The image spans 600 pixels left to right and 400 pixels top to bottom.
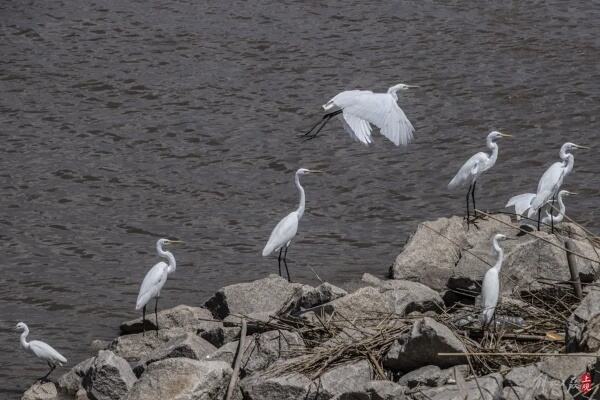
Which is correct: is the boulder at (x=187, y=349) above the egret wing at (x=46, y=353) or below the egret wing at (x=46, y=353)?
above

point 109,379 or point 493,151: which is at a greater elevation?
point 493,151

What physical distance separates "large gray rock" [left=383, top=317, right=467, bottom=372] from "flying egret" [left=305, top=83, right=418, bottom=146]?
117 inches

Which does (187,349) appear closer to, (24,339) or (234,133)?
(24,339)

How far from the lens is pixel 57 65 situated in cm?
1608

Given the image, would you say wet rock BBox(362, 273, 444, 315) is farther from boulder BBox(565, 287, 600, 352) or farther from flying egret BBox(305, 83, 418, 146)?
boulder BBox(565, 287, 600, 352)

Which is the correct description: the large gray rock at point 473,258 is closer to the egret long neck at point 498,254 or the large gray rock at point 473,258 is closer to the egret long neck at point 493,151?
the egret long neck at point 498,254

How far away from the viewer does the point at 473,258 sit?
8758 mm

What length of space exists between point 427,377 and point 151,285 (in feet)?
10.7

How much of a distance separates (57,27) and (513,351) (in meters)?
12.3

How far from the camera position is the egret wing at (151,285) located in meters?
9.08

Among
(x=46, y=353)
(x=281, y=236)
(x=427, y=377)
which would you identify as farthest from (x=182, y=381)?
(x=281, y=236)

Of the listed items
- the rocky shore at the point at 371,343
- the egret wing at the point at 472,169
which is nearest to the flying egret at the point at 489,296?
the rocky shore at the point at 371,343

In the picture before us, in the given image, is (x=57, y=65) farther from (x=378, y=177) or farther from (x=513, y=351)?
(x=513, y=351)

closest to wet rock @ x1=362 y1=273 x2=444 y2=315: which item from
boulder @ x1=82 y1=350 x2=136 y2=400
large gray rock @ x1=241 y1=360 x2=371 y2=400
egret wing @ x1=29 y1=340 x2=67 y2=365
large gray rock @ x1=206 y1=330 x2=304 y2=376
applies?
large gray rock @ x1=206 y1=330 x2=304 y2=376
